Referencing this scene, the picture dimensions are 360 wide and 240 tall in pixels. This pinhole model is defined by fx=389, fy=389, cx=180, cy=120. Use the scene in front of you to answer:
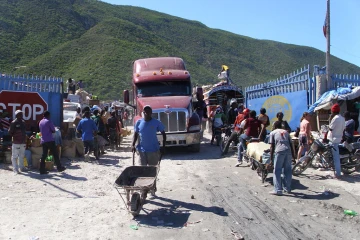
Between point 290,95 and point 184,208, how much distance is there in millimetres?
7966

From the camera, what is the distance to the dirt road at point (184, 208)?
5953 mm

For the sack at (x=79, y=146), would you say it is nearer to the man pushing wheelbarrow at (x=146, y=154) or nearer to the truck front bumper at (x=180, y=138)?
the truck front bumper at (x=180, y=138)

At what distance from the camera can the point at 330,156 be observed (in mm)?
9797

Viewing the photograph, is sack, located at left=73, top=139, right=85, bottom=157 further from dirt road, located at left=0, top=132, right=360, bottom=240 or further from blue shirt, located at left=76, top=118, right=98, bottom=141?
dirt road, located at left=0, top=132, right=360, bottom=240

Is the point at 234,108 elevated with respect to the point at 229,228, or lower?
elevated

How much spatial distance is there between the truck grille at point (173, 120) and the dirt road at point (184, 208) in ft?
9.67

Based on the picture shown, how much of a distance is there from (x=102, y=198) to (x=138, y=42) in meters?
64.0

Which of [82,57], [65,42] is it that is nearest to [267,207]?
[82,57]

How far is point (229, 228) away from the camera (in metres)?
6.07

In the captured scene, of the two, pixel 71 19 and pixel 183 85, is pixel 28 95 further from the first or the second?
pixel 71 19

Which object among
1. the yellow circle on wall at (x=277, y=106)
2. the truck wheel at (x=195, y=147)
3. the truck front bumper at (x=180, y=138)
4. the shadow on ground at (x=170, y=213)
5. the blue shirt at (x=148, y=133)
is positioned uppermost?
the yellow circle on wall at (x=277, y=106)

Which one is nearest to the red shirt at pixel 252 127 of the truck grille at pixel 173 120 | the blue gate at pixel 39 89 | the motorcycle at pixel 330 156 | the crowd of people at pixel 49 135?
the motorcycle at pixel 330 156

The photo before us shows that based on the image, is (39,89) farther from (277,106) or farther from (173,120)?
(277,106)

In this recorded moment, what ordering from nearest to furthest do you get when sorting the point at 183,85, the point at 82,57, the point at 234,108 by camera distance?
the point at 183,85 < the point at 234,108 < the point at 82,57
